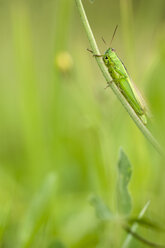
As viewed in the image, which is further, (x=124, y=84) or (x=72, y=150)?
(x=72, y=150)

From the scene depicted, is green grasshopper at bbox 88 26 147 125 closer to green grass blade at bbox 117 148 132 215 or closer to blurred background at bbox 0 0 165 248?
green grass blade at bbox 117 148 132 215

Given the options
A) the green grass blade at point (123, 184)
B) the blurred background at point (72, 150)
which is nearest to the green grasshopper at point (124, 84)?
the green grass blade at point (123, 184)

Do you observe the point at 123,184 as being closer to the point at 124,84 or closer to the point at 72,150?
the point at 124,84

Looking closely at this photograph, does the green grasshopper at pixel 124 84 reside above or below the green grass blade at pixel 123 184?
above

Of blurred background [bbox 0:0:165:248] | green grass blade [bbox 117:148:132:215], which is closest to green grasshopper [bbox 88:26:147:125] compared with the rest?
green grass blade [bbox 117:148:132:215]

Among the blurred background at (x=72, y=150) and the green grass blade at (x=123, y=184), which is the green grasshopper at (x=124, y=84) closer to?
the green grass blade at (x=123, y=184)

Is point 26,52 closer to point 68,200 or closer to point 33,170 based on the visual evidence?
point 33,170

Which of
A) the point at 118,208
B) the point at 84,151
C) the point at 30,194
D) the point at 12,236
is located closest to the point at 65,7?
the point at 84,151

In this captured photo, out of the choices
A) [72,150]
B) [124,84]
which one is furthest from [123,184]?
[72,150]

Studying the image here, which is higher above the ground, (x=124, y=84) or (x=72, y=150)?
(x=72, y=150)

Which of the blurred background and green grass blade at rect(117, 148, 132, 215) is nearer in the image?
green grass blade at rect(117, 148, 132, 215)
